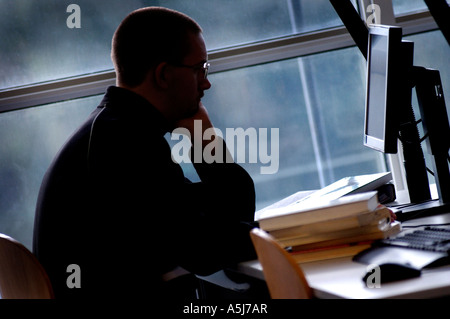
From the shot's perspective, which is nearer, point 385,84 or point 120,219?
point 120,219

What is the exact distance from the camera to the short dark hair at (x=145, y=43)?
1.79 m

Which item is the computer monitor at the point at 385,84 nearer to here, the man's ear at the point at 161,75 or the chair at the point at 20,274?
the man's ear at the point at 161,75

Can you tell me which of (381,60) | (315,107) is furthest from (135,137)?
(315,107)

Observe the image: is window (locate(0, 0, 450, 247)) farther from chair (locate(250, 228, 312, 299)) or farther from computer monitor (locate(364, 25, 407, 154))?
chair (locate(250, 228, 312, 299))

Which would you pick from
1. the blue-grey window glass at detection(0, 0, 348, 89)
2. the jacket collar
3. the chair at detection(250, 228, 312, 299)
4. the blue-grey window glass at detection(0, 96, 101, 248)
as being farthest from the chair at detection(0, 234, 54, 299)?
the blue-grey window glass at detection(0, 0, 348, 89)

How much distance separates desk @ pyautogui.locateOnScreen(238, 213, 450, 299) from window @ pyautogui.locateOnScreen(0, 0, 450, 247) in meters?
1.81

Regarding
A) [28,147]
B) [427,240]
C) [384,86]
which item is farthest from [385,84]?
[28,147]

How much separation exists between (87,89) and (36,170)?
49 cm

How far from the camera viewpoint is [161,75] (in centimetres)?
180

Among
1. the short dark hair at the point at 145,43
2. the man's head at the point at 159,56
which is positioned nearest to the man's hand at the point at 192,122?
the man's head at the point at 159,56

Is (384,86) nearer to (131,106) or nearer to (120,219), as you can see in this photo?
(131,106)

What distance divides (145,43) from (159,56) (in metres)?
0.06

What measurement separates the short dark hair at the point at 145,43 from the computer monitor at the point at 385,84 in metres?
0.59

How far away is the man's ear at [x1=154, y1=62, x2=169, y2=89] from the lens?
1.79 meters
